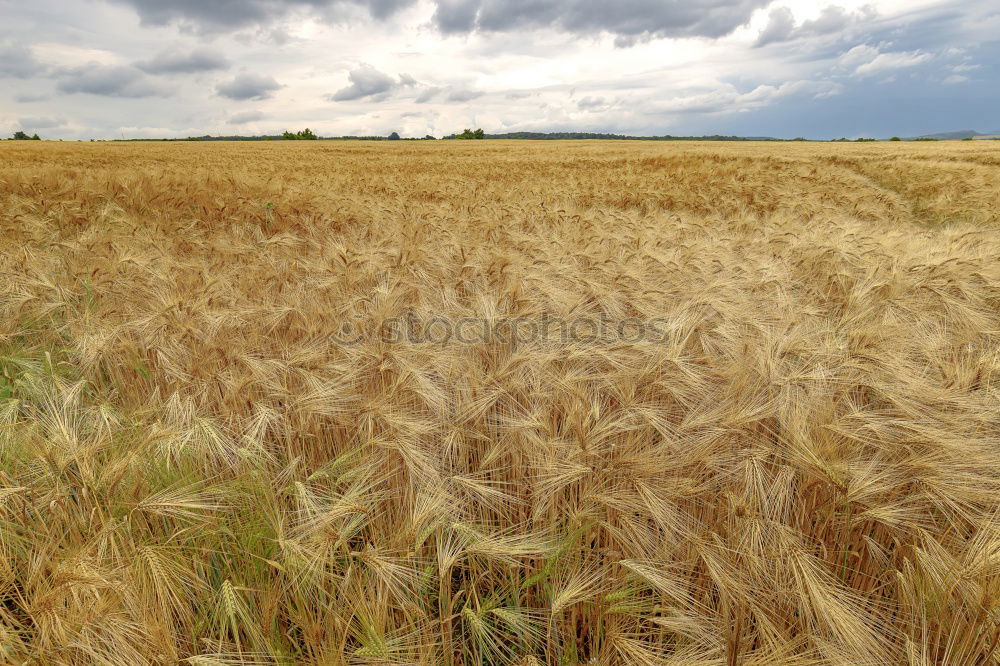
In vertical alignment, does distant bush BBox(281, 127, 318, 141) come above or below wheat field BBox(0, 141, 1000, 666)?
above

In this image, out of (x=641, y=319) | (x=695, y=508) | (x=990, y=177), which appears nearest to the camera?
(x=695, y=508)

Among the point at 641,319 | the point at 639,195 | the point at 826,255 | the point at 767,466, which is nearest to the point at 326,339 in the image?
the point at 641,319

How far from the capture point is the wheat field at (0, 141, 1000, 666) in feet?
3.61

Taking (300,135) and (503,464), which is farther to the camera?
(300,135)

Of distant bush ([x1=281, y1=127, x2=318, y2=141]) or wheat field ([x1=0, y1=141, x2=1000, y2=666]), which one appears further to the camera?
distant bush ([x1=281, y1=127, x2=318, y2=141])

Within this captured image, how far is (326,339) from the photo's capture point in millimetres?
2314

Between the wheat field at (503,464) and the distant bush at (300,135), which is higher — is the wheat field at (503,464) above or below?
below

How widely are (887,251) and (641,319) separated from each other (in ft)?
8.87

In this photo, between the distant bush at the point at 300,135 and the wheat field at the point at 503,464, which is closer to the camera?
the wheat field at the point at 503,464

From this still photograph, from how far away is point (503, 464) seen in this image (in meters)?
1.77

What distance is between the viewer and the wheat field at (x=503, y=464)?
3.61 feet

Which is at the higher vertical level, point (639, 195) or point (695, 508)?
point (639, 195)

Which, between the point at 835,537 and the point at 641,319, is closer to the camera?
the point at 835,537

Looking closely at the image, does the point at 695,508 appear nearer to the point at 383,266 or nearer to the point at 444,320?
the point at 444,320
